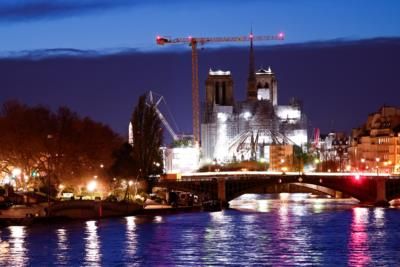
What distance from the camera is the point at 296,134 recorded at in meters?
151

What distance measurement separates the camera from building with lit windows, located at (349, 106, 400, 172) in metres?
107

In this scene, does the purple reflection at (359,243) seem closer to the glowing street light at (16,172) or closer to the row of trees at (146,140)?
the row of trees at (146,140)

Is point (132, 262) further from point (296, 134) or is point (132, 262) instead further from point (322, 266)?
point (296, 134)

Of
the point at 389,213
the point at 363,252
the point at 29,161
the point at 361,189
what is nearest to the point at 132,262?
the point at 363,252

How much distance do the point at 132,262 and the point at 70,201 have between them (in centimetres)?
1999

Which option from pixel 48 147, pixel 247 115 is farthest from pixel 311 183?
pixel 247 115

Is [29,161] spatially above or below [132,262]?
above

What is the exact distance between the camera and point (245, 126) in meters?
148

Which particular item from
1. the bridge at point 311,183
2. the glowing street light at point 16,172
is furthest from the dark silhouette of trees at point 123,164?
the glowing street light at point 16,172

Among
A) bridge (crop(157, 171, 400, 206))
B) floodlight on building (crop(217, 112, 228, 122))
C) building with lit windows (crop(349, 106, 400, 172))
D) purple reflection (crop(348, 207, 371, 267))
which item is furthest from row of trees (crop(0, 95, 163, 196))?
floodlight on building (crop(217, 112, 228, 122))

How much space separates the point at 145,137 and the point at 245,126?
68.5 meters

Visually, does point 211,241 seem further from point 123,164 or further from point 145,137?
point 145,137

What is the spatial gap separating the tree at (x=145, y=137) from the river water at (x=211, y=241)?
13866mm

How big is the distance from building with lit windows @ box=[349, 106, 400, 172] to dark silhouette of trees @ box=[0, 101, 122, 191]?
3101 centimetres
